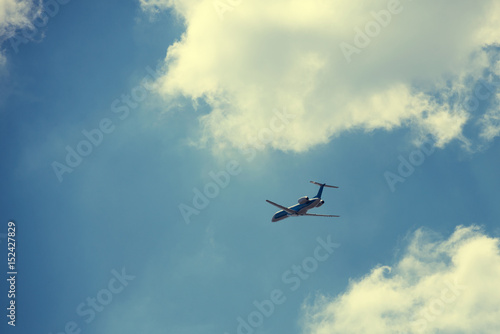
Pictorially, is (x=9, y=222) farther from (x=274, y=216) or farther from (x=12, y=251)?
(x=274, y=216)

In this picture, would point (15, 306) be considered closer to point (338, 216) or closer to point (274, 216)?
point (274, 216)

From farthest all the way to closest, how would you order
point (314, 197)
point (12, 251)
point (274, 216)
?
1. point (274, 216)
2. point (314, 197)
3. point (12, 251)

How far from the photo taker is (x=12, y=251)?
126 metres

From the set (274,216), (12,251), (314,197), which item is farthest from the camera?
(274,216)

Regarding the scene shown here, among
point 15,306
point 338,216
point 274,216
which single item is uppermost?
point 338,216

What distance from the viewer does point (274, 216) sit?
15088cm

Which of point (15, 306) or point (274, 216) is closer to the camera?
point (15, 306)

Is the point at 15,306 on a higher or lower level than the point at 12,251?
lower

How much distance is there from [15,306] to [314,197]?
313 feet

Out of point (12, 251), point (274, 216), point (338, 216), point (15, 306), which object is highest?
point (338, 216)

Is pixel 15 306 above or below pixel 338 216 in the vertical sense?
below

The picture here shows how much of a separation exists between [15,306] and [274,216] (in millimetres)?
84401

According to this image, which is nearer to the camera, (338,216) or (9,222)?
(9,222)

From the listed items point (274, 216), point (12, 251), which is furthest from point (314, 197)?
point (12, 251)
